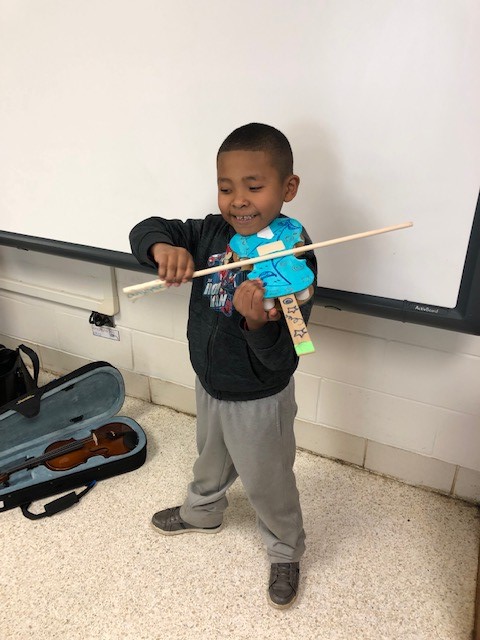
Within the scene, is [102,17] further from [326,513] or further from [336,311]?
[326,513]

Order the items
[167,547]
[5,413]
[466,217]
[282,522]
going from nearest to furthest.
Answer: [466,217], [282,522], [167,547], [5,413]

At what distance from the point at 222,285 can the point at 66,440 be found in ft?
2.76

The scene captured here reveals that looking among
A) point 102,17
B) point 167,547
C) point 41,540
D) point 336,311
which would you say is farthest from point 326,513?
point 102,17

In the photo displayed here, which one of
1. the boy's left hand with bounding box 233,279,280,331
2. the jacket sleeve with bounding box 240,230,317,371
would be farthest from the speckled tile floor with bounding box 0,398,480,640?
the boy's left hand with bounding box 233,279,280,331

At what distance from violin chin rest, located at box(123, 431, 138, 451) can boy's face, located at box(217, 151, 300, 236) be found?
87 cm

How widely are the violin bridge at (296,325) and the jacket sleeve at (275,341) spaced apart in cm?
4

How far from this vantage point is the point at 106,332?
1.67 meters

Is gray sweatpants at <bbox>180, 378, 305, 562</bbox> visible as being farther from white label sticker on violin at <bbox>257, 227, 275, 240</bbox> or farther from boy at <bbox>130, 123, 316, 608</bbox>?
white label sticker on violin at <bbox>257, 227, 275, 240</bbox>

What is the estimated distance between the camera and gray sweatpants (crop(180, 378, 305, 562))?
3.16 feet

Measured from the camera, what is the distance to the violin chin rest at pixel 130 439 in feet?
4.73

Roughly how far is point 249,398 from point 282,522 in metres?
0.31

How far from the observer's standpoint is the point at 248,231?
0.81 meters

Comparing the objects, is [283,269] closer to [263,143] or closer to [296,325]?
[296,325]

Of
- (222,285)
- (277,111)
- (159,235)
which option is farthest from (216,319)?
(277,111)
